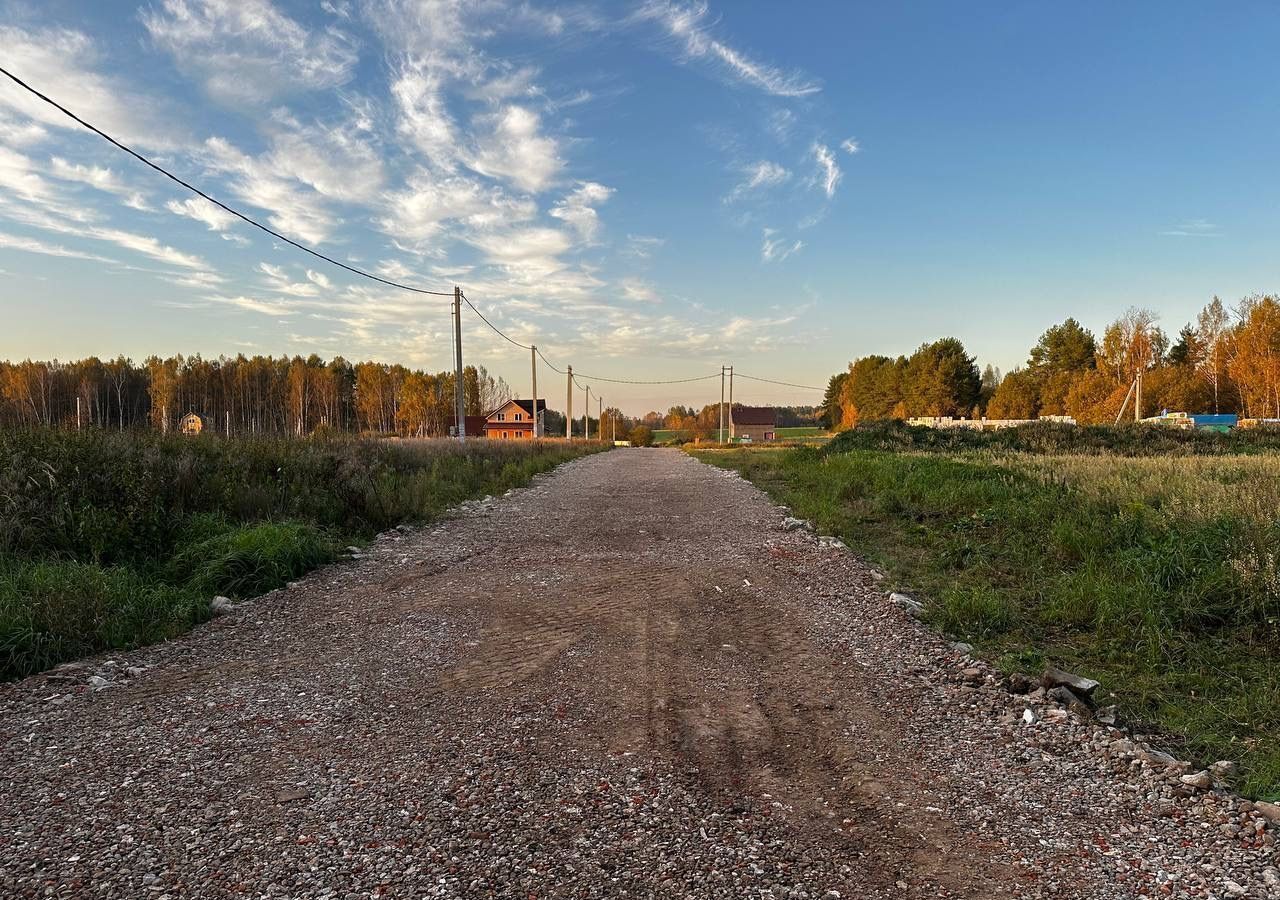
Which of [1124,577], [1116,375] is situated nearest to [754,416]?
[1116,375]

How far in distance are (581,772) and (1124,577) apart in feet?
19.0

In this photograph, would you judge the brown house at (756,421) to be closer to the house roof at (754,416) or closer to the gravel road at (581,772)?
the house roof at (754,416)

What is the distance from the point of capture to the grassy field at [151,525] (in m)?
5.18

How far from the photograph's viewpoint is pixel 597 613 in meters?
6.07

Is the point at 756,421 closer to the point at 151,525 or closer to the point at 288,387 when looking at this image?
the point at 288,387

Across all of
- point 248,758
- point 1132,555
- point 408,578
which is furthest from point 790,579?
point 248,758

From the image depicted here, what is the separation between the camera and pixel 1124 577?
623 centimetres

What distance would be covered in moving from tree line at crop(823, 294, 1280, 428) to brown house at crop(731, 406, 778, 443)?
25232 mm

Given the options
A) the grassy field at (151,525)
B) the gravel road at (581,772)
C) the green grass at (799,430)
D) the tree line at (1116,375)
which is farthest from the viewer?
the green grass at (799,430)

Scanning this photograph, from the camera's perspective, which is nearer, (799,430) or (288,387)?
(288,387)

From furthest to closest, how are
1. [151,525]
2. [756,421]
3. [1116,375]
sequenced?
[756,421] < [1116,375] < [151,525]

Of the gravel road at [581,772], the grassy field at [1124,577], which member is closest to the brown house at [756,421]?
the grassy field at [1124,577]

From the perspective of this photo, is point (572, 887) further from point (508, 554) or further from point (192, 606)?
point (508, 554)

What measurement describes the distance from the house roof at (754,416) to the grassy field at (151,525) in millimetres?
104120
